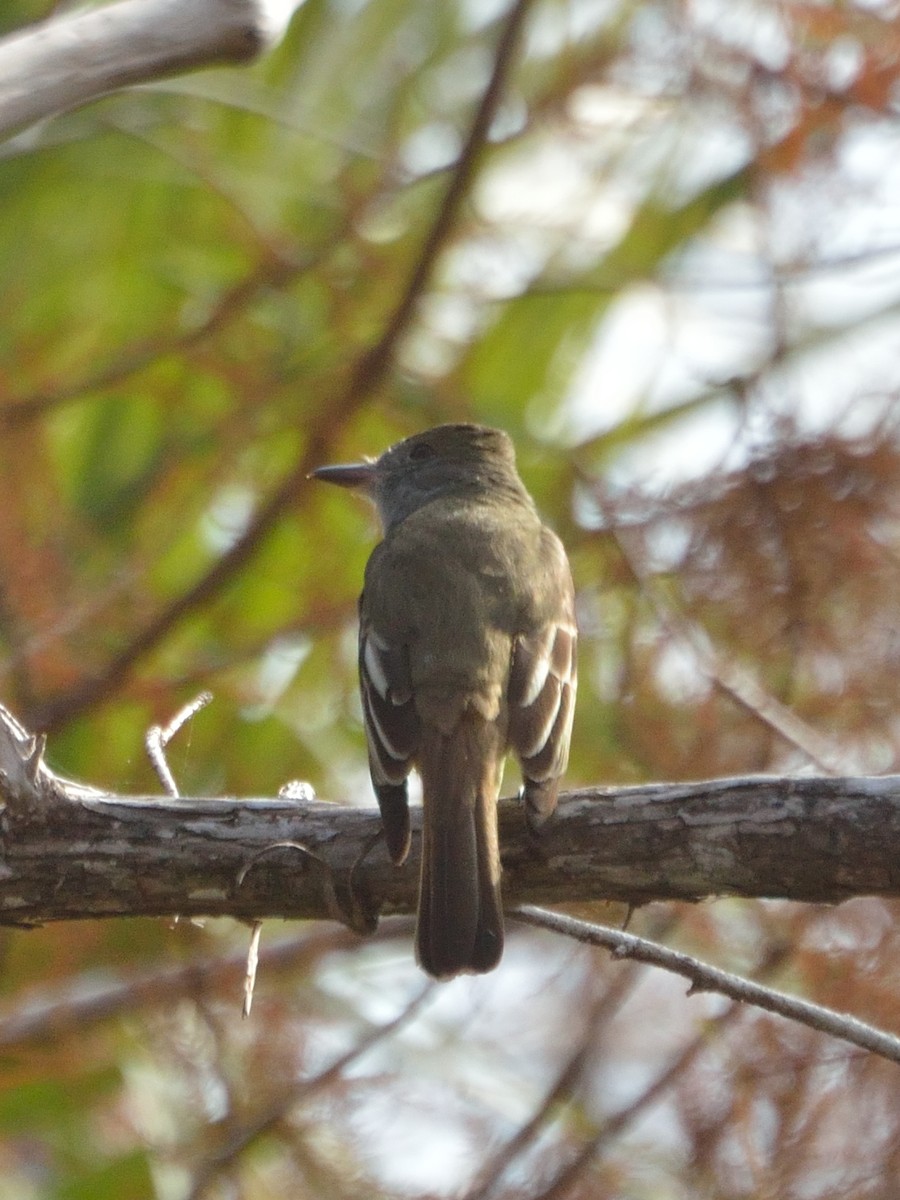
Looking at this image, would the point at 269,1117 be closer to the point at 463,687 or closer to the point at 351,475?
the point at 463,687

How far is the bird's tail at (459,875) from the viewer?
412cm

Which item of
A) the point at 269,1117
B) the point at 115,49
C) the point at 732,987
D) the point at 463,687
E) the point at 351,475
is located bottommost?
the point at 269,1117

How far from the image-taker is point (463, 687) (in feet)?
15.5

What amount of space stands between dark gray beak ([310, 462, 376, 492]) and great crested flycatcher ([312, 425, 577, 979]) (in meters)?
0.50

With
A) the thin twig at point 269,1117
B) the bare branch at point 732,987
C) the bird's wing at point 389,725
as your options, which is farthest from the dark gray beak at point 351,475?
the bare branch at point 732,987

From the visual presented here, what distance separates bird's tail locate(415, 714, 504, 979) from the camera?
4125 millimetres

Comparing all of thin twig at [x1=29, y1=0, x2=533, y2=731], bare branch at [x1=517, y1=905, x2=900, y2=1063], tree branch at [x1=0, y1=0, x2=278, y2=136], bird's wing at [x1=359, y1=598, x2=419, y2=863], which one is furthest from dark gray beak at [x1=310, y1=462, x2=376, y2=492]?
bare branch at [x1=517, y1=905, x2=900, y2=1063]

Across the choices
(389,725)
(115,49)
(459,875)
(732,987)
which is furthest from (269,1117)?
(115,49)

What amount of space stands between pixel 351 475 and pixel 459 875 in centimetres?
240

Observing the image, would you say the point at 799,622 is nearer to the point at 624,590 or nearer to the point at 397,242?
the point at 624,590

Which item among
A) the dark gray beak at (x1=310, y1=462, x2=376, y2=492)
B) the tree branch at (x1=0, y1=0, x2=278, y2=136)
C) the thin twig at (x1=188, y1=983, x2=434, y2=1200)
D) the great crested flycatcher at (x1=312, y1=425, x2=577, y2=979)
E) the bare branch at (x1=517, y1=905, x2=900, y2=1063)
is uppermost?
the tree branch at (x1=0, y1=0, x2=278, y2=136)

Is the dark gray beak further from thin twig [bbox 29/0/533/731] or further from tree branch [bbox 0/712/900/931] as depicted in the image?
tree branch [bbox 0/712/900/931]

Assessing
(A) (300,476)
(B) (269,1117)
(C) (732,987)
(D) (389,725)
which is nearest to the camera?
(C) (732,987)

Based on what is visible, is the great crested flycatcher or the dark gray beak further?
the dark gray beak
